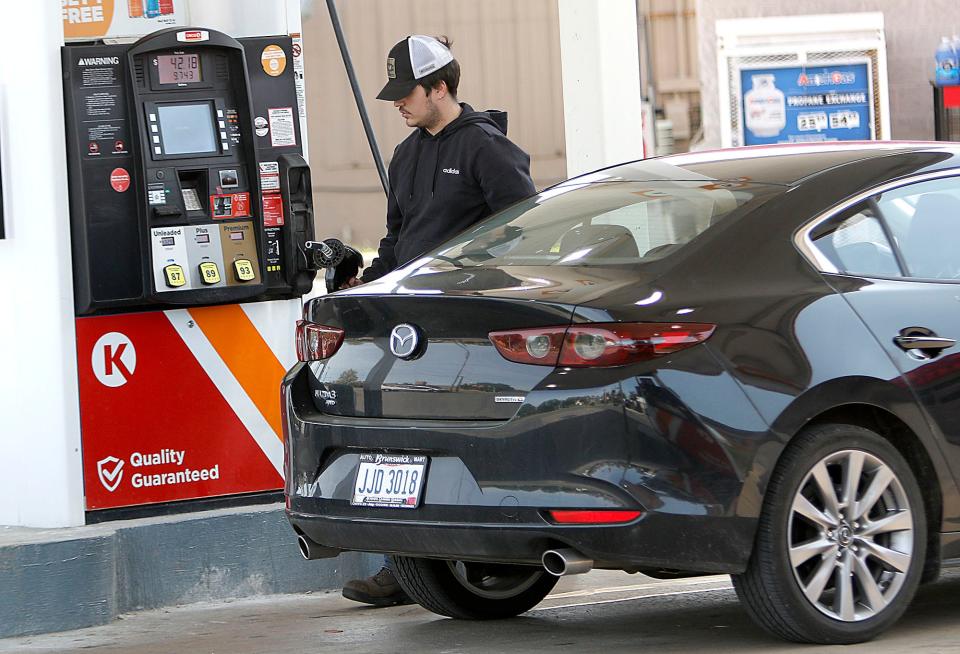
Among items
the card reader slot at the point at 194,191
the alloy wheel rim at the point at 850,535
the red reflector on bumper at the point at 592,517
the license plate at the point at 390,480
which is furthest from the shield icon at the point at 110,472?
the alloy wheel rim at the point at 850,535

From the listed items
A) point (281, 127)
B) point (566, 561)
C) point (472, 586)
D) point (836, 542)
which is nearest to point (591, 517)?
point (566, 561)

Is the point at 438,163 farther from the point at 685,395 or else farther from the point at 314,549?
the point at 685,395

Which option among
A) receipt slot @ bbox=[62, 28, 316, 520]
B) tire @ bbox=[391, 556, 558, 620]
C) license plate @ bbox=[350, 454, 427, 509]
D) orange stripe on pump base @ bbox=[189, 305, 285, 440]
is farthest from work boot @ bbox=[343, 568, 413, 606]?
license plate @ bbox=[350, 454, 427, 509]

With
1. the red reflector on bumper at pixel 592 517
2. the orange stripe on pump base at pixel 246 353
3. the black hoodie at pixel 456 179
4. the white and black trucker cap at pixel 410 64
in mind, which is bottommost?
the red reflector on bumper at pixel 592 517

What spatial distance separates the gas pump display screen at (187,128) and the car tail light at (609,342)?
2491 millimetres

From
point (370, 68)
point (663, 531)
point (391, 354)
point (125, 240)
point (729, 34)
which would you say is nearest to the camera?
point (663, 531)

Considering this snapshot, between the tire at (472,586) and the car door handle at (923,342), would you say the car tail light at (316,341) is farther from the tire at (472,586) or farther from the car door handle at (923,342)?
the car door handle at (923,342)

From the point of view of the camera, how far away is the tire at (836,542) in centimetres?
450

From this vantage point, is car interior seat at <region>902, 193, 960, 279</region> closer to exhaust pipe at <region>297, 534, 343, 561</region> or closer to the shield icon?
exhaust pipe at <region>297, 534, 343, 561</region>

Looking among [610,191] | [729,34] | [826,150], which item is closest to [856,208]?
[826,150]

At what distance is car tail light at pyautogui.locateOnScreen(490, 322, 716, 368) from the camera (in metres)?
4.38

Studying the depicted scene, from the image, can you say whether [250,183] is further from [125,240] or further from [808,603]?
[808,603]

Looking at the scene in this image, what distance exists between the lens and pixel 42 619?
6.05 metres

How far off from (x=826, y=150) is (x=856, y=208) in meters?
0.34
